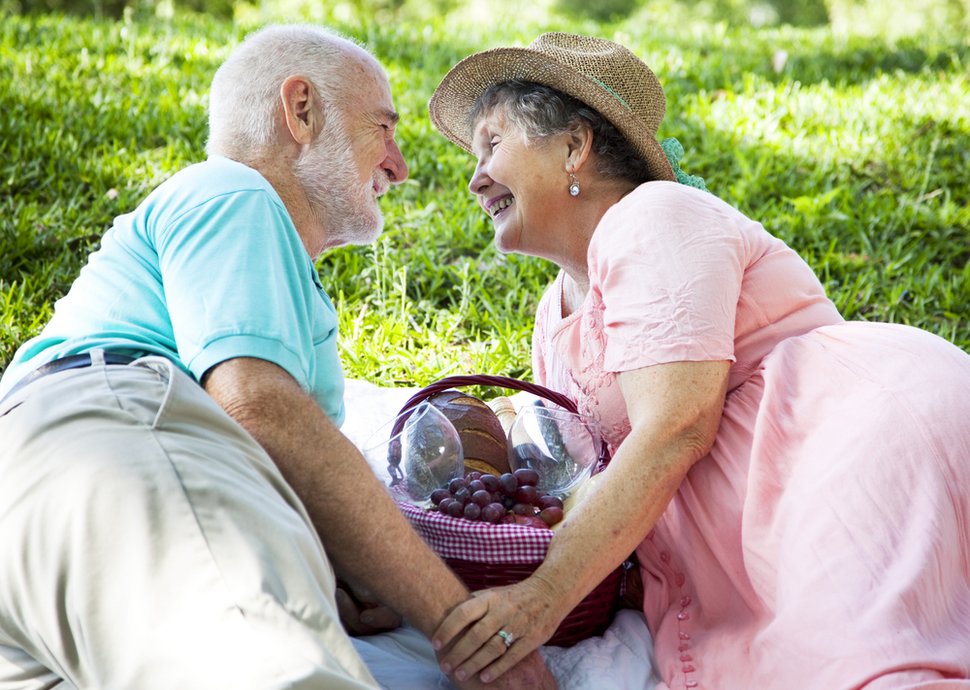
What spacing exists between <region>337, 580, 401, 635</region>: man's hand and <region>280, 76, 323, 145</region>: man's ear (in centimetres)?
118

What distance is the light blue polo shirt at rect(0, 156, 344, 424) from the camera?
6.99ft

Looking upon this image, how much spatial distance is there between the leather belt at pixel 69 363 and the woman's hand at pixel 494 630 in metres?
0.89

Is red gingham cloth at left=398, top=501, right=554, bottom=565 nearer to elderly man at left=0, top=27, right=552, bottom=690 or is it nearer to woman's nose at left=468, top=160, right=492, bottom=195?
elderly man at left=0, top=27, right=552, bottom=690

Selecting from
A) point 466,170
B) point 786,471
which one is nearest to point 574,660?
point 786,471

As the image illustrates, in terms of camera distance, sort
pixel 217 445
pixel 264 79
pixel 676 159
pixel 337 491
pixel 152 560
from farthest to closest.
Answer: pixel 676 159, pixel 264 79, pixel 337 491, pixel 217 445, pixel 152 560

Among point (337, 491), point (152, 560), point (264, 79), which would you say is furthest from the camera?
point (264, 79)

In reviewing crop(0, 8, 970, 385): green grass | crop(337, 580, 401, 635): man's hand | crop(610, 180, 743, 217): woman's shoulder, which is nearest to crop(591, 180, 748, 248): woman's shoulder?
crop(610, 180, 743, 217): woman's shoulder

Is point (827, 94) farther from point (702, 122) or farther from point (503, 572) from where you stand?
point (503, 572)

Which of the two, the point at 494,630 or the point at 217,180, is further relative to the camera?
the point at 217,180

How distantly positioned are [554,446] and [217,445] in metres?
1.09

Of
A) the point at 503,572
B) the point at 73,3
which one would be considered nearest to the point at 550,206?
the point at 503,572

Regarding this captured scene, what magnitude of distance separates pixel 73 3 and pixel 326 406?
53.6 ft

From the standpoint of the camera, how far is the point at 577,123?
3176 millimetres

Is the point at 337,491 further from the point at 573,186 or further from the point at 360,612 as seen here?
the point at 573,186
